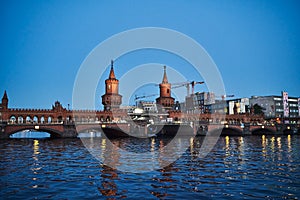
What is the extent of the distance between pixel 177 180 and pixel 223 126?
7895cm

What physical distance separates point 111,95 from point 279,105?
345 feet

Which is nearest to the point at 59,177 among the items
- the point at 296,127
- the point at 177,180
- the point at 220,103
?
the point at 177,180

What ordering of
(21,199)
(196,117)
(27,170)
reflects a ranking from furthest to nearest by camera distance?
1. (196,117)
2. (27,170)
3. (21,199)

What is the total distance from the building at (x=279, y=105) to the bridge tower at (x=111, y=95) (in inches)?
3520

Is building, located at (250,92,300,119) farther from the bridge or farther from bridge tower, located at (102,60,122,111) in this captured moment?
bridge tower, located at (102,60,122,111)

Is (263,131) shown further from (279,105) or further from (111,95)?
(111,95)

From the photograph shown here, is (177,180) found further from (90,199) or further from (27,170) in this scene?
(27,170)

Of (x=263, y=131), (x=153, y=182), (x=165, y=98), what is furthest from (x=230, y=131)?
(x=153, y=182)

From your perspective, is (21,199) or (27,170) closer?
(21,199)

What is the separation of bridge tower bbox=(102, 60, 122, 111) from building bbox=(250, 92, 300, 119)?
8942 centimetres

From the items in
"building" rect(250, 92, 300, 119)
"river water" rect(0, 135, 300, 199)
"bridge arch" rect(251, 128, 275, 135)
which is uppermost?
"building" rect(250, 92, 300, 119)

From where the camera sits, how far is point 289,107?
16275 cm

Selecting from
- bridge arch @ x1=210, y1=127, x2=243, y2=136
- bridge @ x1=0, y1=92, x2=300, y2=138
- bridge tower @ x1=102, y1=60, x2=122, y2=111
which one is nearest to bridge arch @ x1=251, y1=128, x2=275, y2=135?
bridge @ x1=0, y1=92, x2=300, y2=138

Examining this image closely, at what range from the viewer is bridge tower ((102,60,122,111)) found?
373 feet
